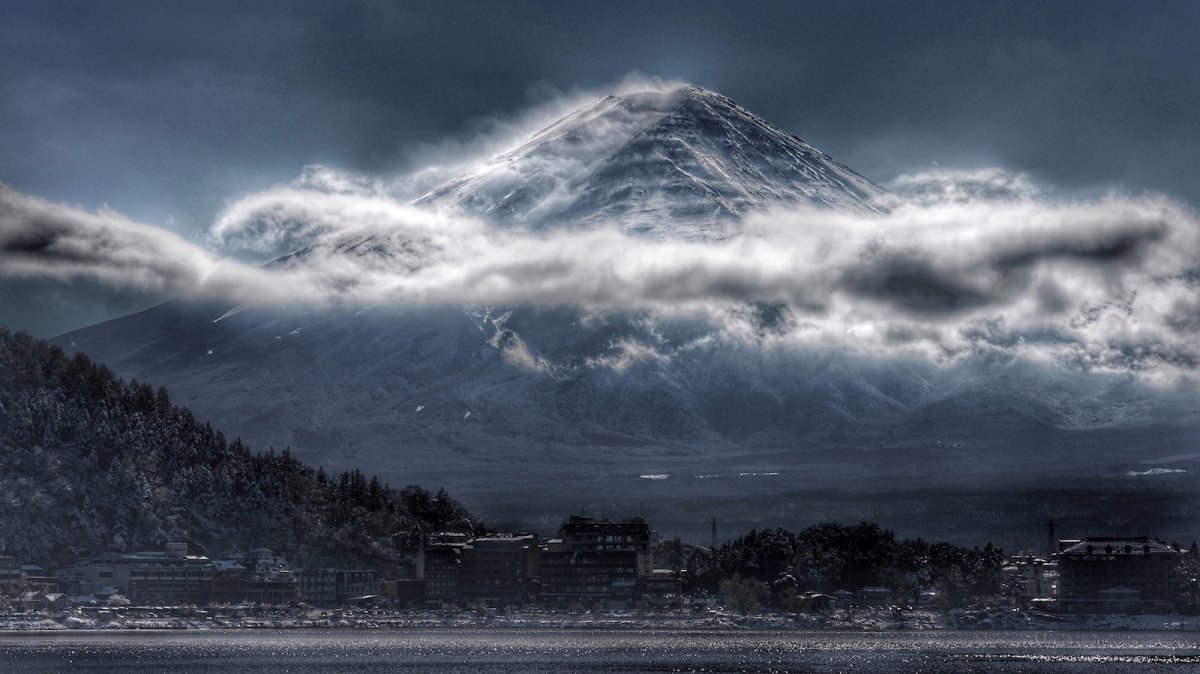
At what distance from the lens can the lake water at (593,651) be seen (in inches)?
5536

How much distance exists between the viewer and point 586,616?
19225 centimetres

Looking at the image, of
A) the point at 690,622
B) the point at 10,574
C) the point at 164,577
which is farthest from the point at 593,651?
the point at 10,574

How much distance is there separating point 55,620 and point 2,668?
133ft

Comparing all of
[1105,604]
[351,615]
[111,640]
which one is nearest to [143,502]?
[351,615]

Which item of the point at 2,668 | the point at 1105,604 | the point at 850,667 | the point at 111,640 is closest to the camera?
the point at 2,668

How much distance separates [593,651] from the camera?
157125mm

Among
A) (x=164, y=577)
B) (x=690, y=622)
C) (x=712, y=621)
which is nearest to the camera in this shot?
(x=164, y=577)

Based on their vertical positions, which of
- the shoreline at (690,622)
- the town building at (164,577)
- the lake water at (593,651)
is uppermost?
the town building at (164,577)

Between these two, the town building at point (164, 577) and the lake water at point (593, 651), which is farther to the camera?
the town building at point (164, 577)

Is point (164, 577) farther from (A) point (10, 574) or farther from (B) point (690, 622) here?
(B) point (690, 622)

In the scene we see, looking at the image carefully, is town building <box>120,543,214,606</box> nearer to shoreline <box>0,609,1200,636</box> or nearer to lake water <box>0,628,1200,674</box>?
shoreline <box>0,609,1200,636</box>

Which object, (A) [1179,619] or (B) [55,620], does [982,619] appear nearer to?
(A) [1179,619]

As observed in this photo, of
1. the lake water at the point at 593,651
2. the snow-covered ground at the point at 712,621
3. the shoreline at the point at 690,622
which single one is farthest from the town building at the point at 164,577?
the lake water at the point at 593,651

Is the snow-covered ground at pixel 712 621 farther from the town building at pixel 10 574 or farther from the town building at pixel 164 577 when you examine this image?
the town building at pixel 10 574
